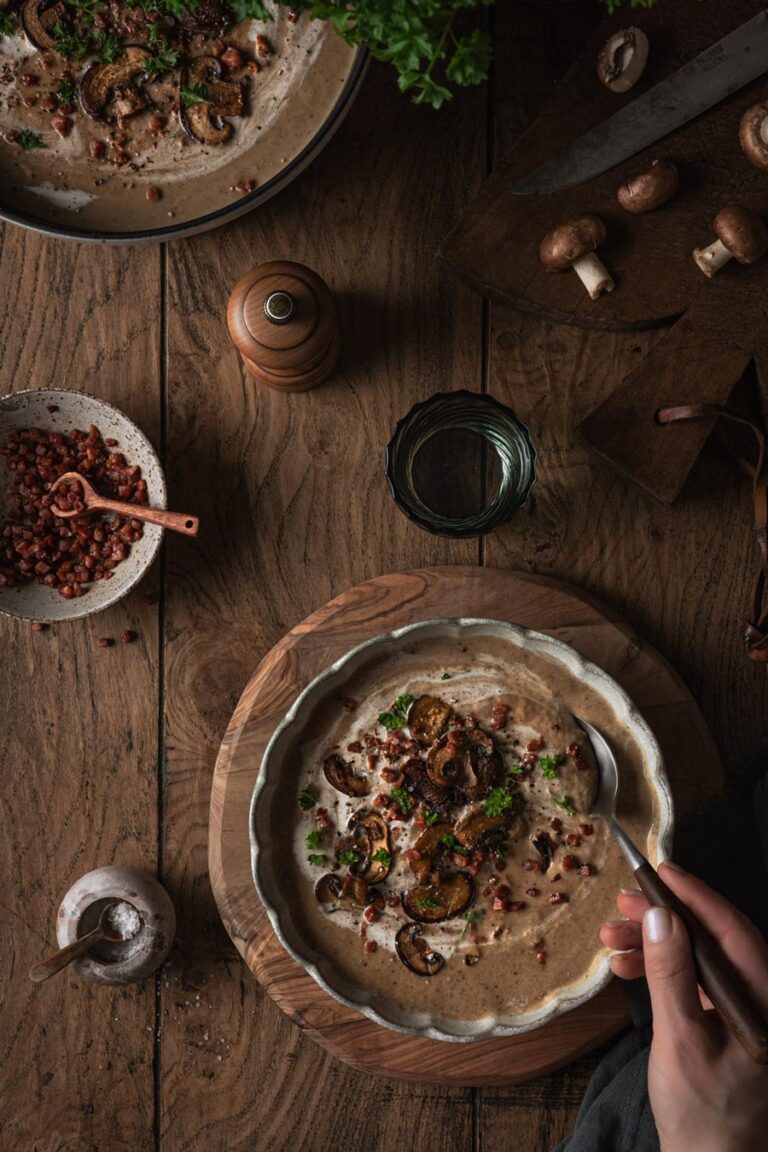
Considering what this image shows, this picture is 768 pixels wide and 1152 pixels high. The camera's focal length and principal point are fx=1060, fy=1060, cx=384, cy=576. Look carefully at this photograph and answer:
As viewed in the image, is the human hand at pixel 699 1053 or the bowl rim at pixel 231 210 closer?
the human hand at pixel 699 1053

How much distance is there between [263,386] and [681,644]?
1.06m

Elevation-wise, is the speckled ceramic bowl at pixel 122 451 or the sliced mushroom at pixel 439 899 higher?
the speckled ceramic bowl at pixel 122 451

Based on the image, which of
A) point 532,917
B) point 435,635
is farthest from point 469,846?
point 435,635

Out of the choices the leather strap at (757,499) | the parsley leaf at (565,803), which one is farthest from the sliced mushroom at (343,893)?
the leather strap at (757,499)

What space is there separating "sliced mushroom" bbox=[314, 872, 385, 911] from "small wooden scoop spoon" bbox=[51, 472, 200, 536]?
743 mm

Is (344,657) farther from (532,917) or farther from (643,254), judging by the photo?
(643,254)

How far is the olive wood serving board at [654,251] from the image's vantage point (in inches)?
84.8

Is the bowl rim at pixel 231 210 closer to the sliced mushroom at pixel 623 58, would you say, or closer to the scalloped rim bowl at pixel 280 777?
the sliced mushroom at pixel 623 58

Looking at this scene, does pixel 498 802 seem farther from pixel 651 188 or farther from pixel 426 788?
pixel 651 188

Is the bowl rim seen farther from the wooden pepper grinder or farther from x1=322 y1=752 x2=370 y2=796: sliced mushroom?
x1=322 y1=752 x2=370 y2=796: sliced mushroom

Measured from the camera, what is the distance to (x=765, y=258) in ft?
7.07

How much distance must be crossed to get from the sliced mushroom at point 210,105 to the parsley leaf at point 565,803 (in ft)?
4.88

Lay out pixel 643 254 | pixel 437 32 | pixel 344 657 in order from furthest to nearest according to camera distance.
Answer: pixel 643 254
pixel 344 657
pixel 437 32

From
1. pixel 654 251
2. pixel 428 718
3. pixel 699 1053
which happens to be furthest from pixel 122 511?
pixel 699 1053
